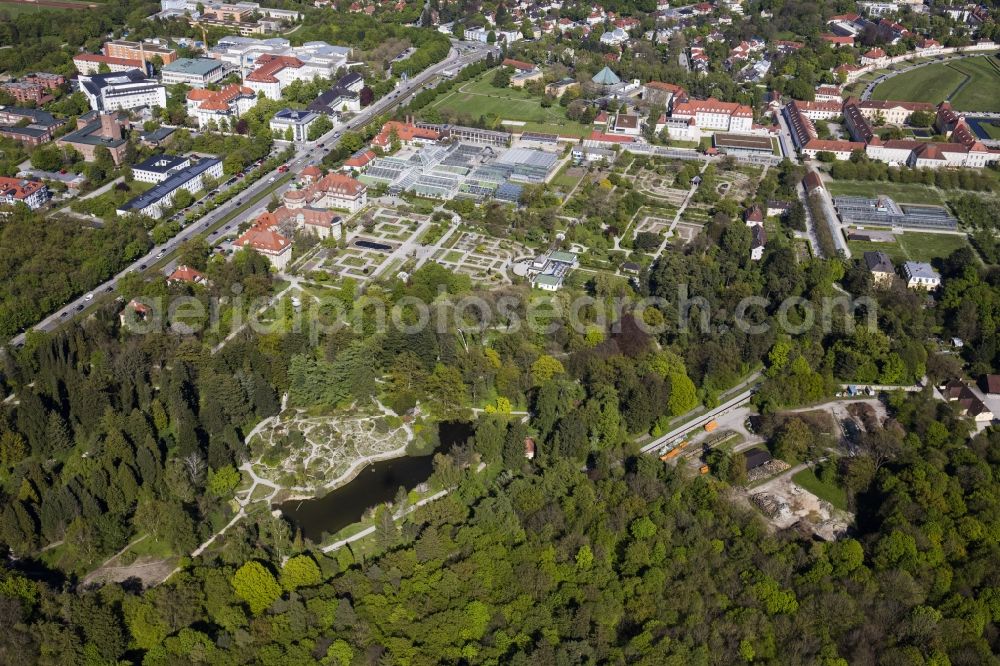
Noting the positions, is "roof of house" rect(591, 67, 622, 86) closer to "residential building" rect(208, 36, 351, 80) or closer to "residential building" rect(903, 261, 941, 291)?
"residential building" rect(208, 36, 351, 80)

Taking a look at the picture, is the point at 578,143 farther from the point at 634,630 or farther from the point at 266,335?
the point at 634,630

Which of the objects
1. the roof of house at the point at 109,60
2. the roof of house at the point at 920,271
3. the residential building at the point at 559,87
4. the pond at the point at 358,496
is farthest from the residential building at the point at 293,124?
the roof of house at the point at 920,271

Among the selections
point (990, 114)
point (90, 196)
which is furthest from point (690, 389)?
point (990, 114)

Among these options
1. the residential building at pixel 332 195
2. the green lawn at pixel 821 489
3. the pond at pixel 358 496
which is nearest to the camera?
the pond at pixel 358 496

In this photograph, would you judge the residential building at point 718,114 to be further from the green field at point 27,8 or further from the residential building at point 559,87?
the green field at point 27,8

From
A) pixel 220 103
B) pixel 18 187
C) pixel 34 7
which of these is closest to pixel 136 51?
pixel 220 103

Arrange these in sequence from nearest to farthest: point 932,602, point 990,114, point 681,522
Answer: point 932,602
point 681,522
point 990,114
